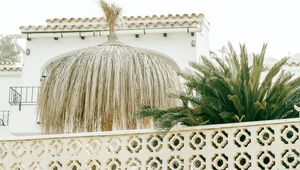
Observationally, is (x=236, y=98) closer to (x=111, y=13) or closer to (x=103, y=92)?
(x=103, y=92)

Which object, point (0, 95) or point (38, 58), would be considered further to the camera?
point (0, 95)

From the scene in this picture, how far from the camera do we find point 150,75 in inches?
353

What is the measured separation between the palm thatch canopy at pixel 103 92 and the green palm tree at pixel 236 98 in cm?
66

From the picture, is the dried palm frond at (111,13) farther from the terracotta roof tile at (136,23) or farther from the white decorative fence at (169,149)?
the terracotta roof tile at (136,23)

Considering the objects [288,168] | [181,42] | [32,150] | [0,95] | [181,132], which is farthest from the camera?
[0,95]

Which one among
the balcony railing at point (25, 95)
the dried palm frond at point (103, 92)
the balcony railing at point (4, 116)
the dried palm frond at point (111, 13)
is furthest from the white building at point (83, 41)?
the dried palm frond at point (103, 92)

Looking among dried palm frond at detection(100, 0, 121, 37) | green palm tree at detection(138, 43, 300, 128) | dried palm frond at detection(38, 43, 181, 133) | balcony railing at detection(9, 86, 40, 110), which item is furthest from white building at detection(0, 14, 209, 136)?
green palm tree at detection(138, 43, 300, 128)

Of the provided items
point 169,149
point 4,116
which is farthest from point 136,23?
point 169,149

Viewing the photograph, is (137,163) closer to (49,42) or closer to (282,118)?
(282,118)

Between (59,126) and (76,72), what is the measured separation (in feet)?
3.01

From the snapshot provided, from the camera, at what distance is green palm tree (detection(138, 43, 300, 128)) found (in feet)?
25.6

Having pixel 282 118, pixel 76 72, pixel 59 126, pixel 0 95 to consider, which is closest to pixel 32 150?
pixel 59 126

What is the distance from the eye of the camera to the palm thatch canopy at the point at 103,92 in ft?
28.5

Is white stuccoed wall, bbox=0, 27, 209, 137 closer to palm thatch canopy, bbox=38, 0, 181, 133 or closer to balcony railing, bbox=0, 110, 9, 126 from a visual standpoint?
balcony railing, bbox=0, 110, 9, 126
